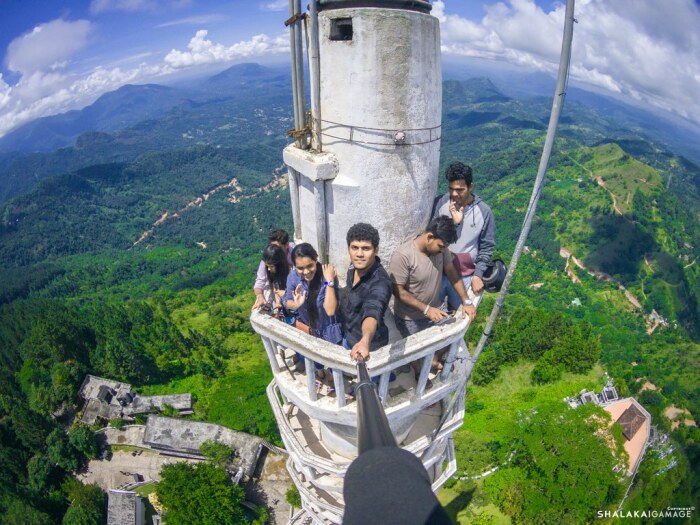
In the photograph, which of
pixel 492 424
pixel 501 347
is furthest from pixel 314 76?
pixel 501 347

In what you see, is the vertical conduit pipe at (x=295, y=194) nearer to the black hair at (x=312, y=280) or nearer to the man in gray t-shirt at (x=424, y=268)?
the black hair at (x=312, y=280)

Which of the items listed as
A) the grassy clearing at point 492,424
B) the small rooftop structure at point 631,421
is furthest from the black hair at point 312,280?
the small rooftop structure at point 631,421

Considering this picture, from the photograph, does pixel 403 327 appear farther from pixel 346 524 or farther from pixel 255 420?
pixel 255 420

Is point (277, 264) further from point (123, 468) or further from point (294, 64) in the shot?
point (123, 468)

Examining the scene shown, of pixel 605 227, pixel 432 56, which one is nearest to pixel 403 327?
pixel 432 56

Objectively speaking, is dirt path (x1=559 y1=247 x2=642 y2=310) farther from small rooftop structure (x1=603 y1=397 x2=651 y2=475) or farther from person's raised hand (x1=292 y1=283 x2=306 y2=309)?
person's raised hand (x1=292 y1=283 x2=306 y2=309)

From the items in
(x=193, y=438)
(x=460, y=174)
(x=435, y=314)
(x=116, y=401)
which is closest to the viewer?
(x=435, y=314)
